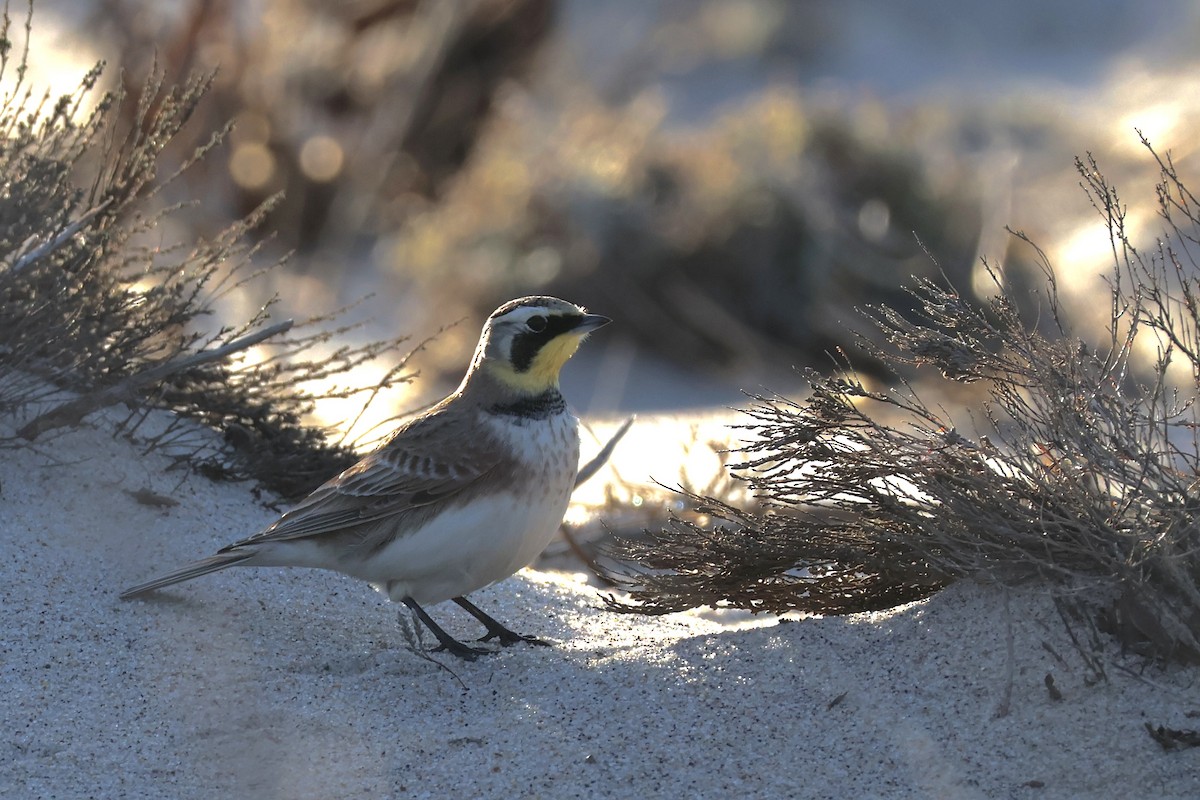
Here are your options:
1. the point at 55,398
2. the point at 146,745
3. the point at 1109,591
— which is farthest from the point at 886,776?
the point at 55,398

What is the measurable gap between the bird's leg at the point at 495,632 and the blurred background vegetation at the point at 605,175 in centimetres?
297

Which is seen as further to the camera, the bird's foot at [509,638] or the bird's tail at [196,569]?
the bird's foot at [509,638]

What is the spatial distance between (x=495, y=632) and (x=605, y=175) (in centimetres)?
545

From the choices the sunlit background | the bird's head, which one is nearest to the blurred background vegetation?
the sunlit background

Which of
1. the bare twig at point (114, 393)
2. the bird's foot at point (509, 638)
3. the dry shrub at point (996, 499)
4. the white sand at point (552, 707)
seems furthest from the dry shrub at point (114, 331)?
A: the dry shrub at point (996, 499)

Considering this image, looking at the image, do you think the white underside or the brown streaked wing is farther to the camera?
the brown streaked wing

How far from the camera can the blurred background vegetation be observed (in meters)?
8.95

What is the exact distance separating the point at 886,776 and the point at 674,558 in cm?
105

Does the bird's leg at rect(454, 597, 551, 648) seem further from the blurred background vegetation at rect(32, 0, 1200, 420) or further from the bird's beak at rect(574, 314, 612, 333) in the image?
the blurred background vegetation at rect(32, 0, 1200, 420)

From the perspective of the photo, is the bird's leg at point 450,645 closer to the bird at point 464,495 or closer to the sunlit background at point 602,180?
the bird at point 464,495

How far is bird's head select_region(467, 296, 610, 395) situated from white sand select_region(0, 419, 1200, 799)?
0.80 metres

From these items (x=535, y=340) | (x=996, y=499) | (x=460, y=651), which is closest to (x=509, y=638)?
(x=460, y=651)

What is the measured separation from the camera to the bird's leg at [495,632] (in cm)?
429

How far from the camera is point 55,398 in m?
5.00
